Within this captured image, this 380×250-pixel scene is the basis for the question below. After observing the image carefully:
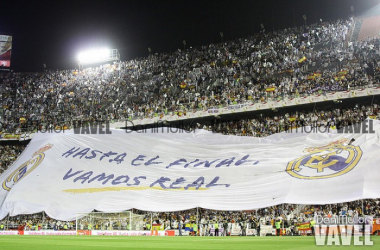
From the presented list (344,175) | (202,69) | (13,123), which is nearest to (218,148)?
(344,175)

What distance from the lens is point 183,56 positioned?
6191 cm

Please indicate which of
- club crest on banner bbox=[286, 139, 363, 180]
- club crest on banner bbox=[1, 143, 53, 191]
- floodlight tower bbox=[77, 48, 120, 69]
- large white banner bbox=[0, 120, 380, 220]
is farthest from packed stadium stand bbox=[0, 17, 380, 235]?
club crest on banner bbox=[1, 143, 53, 191]

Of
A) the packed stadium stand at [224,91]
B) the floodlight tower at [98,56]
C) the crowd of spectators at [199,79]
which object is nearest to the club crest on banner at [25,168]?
the packed stadium stand at [224,91]

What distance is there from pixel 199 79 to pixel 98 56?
2493cm

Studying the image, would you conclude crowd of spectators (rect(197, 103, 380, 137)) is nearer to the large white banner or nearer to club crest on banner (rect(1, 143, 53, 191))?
the large white banner

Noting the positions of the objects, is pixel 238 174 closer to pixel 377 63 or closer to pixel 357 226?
pixel 357 226

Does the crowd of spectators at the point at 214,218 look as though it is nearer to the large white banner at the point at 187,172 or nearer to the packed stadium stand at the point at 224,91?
the packed stadium stand at the point at 224,91

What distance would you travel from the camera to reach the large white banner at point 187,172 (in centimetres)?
2804

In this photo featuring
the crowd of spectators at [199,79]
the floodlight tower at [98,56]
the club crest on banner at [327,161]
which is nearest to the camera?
the club crest on banner at [327,161]

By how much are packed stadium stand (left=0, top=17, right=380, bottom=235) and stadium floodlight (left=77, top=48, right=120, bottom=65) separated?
8.73ft

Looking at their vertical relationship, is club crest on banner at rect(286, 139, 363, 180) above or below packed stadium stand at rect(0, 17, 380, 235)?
below

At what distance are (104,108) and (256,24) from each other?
24.8 m

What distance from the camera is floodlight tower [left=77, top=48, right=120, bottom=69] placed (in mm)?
71881

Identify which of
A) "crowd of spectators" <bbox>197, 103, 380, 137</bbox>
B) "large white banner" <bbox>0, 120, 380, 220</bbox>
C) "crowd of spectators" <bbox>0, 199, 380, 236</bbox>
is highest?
"crowd of spectators" <bbox>197, 103, 380, 137</bbox>
